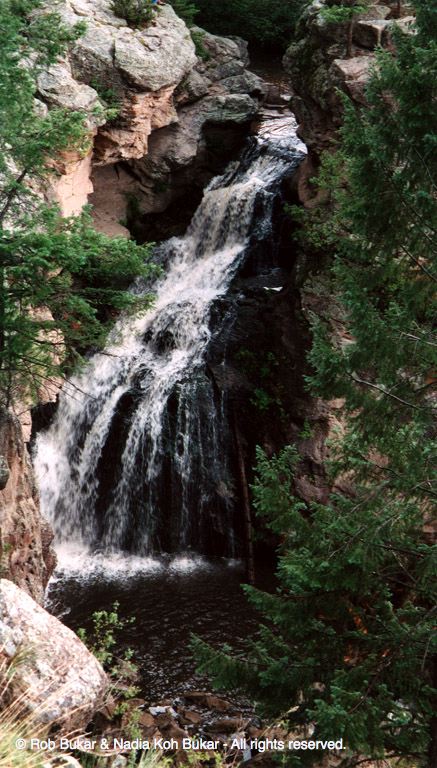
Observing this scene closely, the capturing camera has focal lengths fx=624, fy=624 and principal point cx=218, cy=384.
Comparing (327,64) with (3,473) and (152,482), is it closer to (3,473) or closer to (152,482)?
(152,482)

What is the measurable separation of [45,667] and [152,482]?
358 inches

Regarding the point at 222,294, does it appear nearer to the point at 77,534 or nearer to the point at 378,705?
the point at 77,534

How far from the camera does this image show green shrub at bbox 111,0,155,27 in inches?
707

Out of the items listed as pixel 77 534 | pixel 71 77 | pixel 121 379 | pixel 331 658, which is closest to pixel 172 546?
pixel 77 534

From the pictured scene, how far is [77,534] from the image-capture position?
579 inches

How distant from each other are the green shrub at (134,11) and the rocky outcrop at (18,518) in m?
13.8

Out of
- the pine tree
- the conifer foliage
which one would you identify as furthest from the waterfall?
the conifer foliage

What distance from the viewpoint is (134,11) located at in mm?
18047

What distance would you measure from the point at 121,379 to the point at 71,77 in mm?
7919

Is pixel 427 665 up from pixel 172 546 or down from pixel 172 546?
down

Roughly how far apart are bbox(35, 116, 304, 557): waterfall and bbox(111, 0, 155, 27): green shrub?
28.4ft

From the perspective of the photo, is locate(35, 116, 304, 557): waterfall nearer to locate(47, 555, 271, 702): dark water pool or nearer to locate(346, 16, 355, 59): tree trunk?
locate(47, 555, 271, 702): dark water pool

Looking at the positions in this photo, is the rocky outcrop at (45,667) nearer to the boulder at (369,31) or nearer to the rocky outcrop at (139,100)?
the rocky outcrop at (139,100)

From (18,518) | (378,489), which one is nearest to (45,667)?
(378,489)
